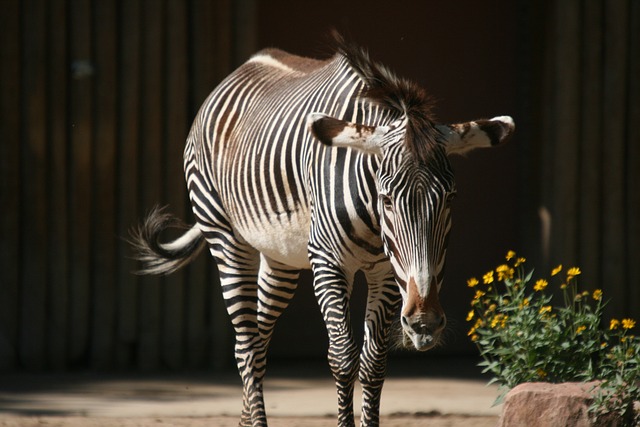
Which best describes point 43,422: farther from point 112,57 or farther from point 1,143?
point 112,57

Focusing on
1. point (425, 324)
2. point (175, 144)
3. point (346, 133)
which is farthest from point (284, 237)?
point (175, 144)

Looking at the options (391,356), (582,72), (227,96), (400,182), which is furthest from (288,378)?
(400,182)

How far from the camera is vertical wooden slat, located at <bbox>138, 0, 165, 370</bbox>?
7.77 metres

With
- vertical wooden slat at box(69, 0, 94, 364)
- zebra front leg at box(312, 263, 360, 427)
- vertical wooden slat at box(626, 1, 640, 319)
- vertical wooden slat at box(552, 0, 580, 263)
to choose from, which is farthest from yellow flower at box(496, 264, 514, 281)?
vertical wooden slat at box(69, 0, 94, 364)

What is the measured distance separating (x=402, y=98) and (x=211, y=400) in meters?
3.00

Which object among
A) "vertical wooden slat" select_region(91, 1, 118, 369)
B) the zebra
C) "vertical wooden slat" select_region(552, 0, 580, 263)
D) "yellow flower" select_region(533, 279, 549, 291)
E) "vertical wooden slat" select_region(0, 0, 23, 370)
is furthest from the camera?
"vertical wooden slat" select_region(552, 0, 580, 263)

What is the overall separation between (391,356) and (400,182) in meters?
4.50

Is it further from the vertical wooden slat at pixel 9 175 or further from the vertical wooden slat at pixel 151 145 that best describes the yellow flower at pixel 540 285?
the vertical wooden slat at pixel 9 175

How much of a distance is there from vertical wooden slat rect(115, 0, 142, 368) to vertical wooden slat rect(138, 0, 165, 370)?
2.0 inches

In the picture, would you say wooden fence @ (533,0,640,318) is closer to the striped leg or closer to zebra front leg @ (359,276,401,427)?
the striped leg

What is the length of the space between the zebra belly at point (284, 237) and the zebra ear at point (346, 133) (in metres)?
0.74

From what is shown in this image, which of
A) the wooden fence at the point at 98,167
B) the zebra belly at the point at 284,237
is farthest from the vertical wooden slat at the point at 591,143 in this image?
the zebra belly at the point at 284,237

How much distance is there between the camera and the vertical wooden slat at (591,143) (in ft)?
26.7

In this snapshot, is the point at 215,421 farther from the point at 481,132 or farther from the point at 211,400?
the point at 481,132
